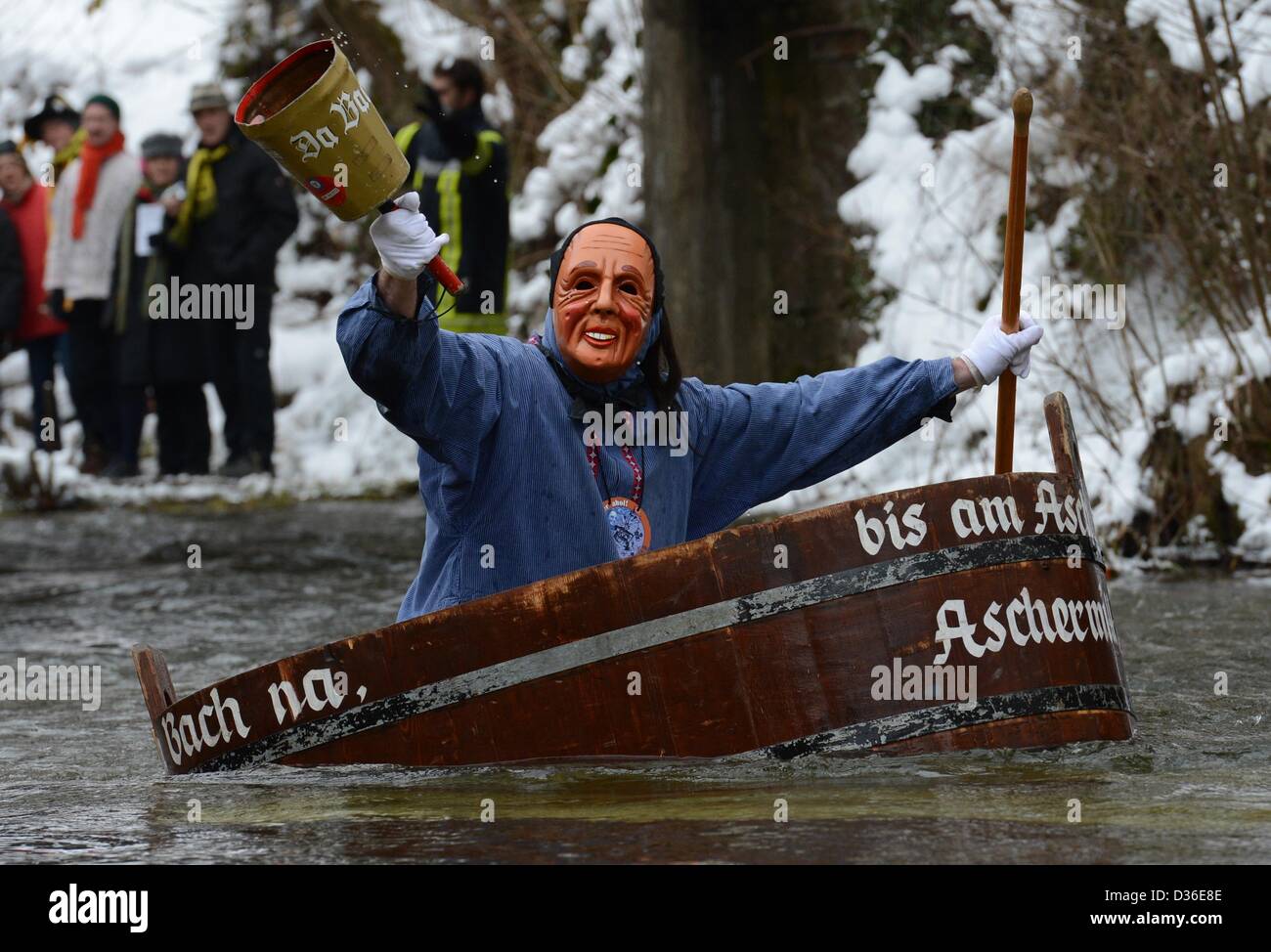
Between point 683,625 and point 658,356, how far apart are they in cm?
99

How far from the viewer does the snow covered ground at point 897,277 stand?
899 centimetres

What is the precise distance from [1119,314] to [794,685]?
4.62m

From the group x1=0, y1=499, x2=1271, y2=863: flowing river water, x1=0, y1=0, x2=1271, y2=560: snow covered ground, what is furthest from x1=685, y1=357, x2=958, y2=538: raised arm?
x1=0, y1=0, x2=1271, y2=560: snow covered ground

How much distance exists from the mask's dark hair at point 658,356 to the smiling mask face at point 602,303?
0.14 feet

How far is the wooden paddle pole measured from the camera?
5180 mm

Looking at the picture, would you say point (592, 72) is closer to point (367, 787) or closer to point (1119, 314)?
point (1119, 314)

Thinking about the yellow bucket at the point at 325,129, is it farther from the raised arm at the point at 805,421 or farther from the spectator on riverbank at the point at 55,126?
the spectator on riverbank at the point at 55,126

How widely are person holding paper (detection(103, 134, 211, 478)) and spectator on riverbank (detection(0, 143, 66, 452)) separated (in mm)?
826

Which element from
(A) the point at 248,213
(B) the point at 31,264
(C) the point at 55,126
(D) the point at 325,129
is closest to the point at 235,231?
(A) the point at 248,213

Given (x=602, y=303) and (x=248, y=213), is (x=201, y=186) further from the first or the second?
(x=602, y=303)

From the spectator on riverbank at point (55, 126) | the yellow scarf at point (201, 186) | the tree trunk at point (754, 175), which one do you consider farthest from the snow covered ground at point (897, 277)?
the spectator on riverbank at point (55, 126)
